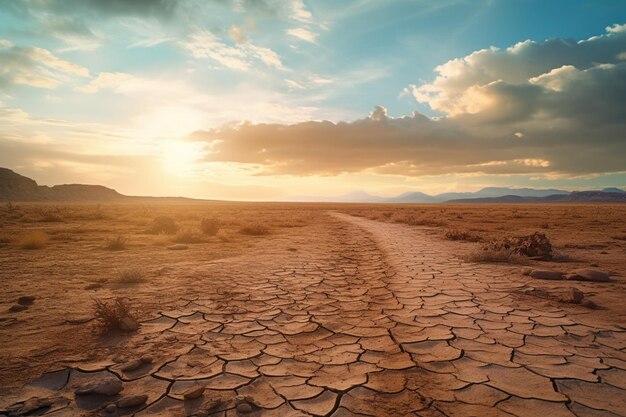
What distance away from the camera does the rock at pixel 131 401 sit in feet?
7.92

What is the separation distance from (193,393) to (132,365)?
2.67ft

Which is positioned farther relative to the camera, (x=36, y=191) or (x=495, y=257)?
(x=36, y=191)

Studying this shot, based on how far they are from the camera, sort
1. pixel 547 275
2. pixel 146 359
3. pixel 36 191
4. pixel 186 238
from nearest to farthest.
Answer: pixel 146 359, pixel 547 275, pixel 186 238, pixel 36 191

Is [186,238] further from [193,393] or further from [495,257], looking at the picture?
[193,393]

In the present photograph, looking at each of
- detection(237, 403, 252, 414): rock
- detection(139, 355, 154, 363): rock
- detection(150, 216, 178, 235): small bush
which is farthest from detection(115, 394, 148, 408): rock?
detection(150, 216, 178, 235): small bush

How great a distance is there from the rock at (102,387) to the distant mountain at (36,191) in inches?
4106

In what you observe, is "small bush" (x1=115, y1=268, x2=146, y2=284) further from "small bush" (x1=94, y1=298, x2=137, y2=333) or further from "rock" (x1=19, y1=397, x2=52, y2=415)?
"rock" (x1=19, y1=397, x2=52, y2=415)

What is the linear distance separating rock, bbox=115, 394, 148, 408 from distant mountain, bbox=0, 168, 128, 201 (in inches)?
4121

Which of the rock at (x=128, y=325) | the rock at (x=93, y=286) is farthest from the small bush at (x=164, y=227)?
the rock at (x=128, y=325)

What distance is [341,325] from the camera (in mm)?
4059

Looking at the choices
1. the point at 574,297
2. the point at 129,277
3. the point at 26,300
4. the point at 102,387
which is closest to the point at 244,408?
the point at 102,387

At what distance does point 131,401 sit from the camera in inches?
95.8

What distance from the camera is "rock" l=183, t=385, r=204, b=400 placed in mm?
2508

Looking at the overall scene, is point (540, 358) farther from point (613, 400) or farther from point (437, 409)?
point (437, 409)
